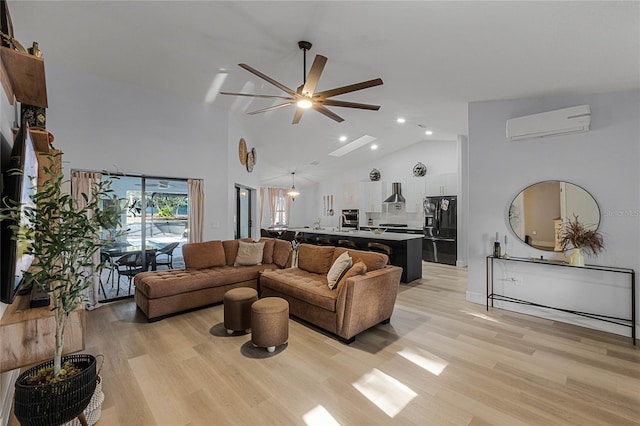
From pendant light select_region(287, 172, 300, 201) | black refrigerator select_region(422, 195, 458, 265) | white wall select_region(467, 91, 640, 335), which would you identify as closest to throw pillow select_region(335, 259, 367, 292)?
white wall select_region(467, 91, 640, 335)

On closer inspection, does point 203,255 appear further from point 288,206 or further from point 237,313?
point 288,206

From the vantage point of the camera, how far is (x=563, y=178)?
360cm

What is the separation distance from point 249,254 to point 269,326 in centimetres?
214

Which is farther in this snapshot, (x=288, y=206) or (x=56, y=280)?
(x=288, y=206)

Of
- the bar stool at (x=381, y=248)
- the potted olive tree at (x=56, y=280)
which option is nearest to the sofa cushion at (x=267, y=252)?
the bar stool at (x=381, y=248)

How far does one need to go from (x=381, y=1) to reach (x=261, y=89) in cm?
269

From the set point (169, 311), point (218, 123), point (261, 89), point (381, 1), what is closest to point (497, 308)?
point (381, 1)

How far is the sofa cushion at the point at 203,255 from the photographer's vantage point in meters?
4.46

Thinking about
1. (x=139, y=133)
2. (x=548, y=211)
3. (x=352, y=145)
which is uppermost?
(x=352, y=145)

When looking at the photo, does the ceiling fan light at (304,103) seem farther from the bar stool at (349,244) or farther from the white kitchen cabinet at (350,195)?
the white kitchen cabinet at (350,195)

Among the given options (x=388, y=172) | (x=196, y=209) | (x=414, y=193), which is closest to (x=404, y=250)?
(x=414, y=193)

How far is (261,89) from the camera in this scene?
4.52m

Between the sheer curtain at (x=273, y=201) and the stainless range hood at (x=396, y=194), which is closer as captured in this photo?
the stainless range hood at (x=396, y=194)

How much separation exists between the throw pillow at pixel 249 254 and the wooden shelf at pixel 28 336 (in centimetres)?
282
